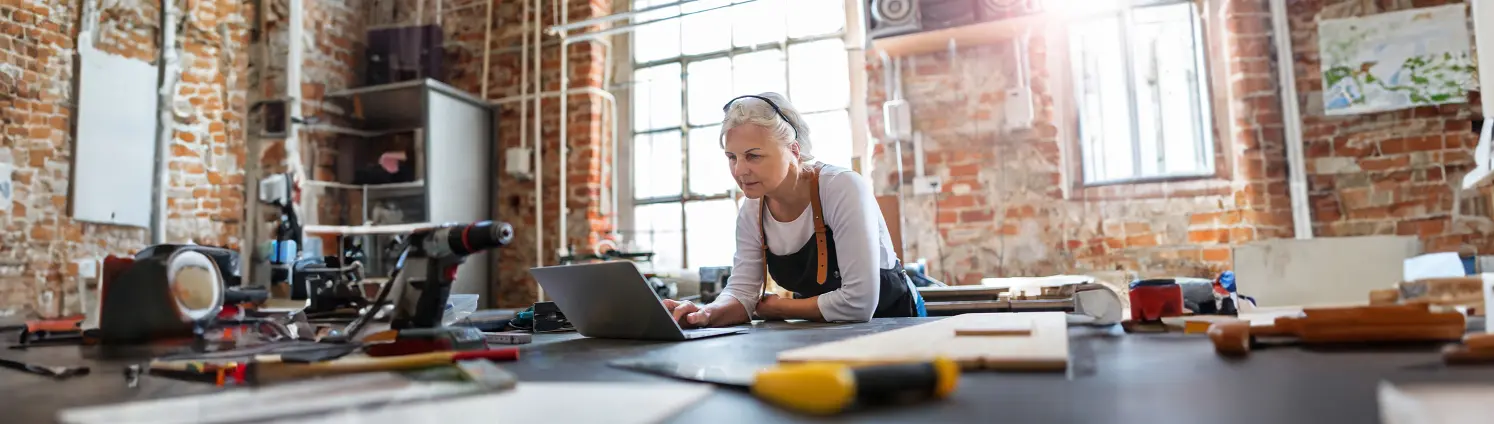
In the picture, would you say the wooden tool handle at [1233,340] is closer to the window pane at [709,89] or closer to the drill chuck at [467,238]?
the drill chuck at [467,238]

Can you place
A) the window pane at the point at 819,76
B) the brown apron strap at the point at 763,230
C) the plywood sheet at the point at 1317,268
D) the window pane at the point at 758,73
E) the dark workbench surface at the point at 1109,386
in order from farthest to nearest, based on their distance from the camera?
the window pane at the point at 758,73 < the window pane at the point at 819,76 < the brown apron strap at the point at 763,230 < the plywood sheet at the point at 1317,268 < the dark workbench surface at the point at 1109,386

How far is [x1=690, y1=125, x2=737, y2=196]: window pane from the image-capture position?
16.2 ft

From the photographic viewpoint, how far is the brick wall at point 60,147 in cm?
368

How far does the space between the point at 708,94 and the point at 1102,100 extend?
2.14 meters

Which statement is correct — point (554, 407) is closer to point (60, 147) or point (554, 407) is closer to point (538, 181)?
point (60, 147)

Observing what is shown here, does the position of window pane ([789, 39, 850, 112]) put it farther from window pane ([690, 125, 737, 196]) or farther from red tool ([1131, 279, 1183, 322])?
red tool ([1131, 279, 1183, 322])

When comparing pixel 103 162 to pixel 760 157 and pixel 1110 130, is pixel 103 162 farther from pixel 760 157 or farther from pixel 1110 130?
pixel 1110 130

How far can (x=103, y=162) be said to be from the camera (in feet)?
13.0

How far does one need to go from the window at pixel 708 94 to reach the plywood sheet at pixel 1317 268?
2.91 m

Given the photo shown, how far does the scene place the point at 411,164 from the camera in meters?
4.79

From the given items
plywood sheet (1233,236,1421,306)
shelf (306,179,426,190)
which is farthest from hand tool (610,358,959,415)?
shelf (306,179,426,190)

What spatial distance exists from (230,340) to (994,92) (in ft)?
11.3

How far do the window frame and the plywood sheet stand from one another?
6.98 ft

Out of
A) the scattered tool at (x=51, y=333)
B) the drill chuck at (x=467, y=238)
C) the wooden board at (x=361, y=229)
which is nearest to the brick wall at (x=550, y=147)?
the wooden board at (x=361, y=229)
